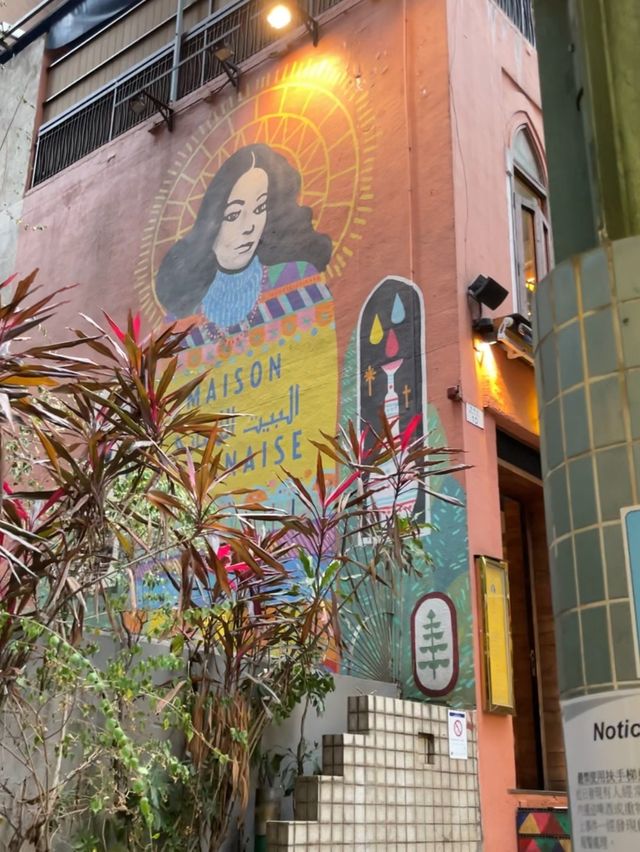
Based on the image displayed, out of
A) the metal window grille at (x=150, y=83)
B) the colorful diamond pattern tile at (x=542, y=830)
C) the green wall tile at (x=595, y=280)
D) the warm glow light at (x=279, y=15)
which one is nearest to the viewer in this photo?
the green wall tile at (x=595, y=280)

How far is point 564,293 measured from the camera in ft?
9.50

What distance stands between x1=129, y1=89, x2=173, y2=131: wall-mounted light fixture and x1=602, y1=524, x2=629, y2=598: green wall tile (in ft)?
30.5

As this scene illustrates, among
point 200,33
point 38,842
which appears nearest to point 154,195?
point 200,33

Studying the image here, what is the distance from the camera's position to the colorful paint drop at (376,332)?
8141 mm

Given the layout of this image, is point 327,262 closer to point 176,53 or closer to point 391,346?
point 391,346

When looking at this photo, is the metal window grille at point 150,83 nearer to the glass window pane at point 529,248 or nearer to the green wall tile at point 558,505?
the glass window pane at point 529,248

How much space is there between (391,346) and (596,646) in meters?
5.60

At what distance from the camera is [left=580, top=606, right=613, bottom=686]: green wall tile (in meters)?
2.51

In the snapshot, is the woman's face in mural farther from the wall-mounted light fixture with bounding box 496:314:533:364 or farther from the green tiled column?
the green tiled column

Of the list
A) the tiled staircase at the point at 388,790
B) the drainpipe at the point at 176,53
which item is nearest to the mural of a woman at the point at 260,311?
the drainpipe at the point at 176,53

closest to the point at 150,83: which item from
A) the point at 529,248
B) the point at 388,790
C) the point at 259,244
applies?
the point at 259,244

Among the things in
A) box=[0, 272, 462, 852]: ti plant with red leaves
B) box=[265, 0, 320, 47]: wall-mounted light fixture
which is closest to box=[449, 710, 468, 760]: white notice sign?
box=[0, 272, 462, 852]: ti plant with red leaves

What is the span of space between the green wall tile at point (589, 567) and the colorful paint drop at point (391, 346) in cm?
538

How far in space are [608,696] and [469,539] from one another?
463cm
